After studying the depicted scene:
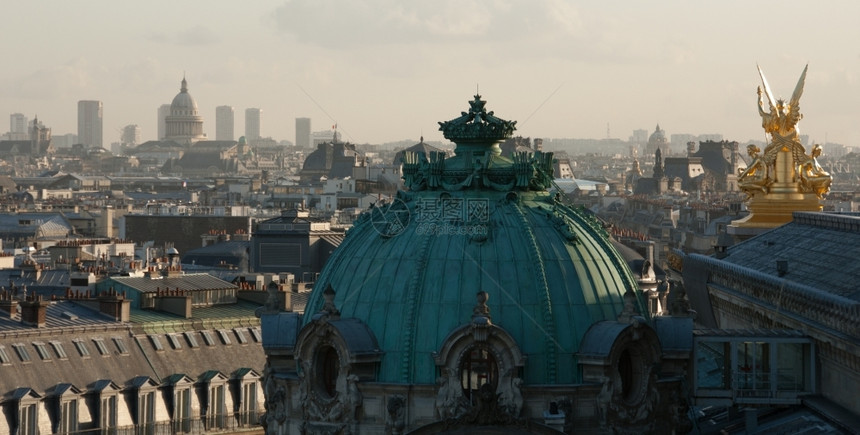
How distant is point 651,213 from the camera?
18538cm

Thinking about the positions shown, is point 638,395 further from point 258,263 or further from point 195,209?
point 195,209

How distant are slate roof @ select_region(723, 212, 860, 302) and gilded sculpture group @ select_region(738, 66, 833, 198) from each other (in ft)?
29.8

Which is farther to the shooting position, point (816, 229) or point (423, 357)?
point (816, 229)

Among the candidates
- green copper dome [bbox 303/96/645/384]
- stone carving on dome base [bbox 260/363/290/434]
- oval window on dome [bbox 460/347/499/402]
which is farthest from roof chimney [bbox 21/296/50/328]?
oval window on dome [bbox 460/347/499/402]

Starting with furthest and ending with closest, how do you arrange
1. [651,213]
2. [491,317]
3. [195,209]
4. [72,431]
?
[651,213] < [195,209] < [72,431] < [491,317]

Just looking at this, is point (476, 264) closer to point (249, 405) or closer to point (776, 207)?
point (249, 405)

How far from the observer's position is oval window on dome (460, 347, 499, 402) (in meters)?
36.6

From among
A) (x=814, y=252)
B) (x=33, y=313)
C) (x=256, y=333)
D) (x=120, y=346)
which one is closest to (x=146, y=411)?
(x=120, y=346)

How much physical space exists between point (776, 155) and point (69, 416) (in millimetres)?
19713

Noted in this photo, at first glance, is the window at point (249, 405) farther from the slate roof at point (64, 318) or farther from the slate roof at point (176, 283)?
the slate roof at point (176, 283)

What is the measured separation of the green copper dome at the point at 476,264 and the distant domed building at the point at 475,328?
2 centimetres

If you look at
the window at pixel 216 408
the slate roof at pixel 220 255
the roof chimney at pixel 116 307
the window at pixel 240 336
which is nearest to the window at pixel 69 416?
the window at pixel 216 408

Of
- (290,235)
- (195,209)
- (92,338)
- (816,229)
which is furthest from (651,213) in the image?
(816,229)

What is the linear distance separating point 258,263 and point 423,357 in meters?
66.7
